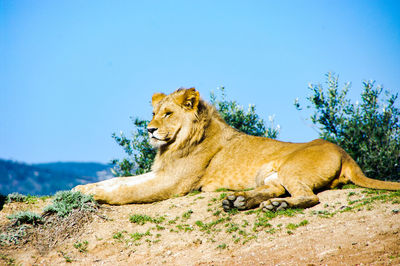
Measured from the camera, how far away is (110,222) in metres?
7.89

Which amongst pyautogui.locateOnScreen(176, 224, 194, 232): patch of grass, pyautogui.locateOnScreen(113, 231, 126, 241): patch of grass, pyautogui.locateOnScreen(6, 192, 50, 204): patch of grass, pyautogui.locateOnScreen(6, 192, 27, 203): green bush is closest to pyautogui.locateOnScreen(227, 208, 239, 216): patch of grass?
pyautogui.locateOnScreen(176, 224, 194, 232): patch of grass

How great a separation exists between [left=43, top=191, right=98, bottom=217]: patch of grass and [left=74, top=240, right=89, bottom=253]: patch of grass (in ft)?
3.17

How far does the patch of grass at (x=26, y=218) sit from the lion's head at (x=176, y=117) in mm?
2675

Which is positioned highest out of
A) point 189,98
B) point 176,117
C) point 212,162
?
point 189,98

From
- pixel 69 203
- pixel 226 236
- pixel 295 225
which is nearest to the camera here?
pixel 295 225

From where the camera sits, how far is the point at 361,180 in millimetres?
7988

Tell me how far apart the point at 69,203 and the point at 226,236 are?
3237 mm

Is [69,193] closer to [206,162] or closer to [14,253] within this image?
[14,253]

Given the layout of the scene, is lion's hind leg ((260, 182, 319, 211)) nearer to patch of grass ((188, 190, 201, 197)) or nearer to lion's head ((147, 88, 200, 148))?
patch of grass ((188, 190, 201, 197))

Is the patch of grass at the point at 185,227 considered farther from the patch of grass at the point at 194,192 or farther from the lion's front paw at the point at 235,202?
the patch of grass at the point at 194,192

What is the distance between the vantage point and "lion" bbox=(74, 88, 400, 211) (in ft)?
26.4

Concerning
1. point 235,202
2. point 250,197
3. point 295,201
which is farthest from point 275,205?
point 235,202

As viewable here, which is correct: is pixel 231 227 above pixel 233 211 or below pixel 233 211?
below

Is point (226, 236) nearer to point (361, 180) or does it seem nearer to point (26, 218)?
point (361, 180)
